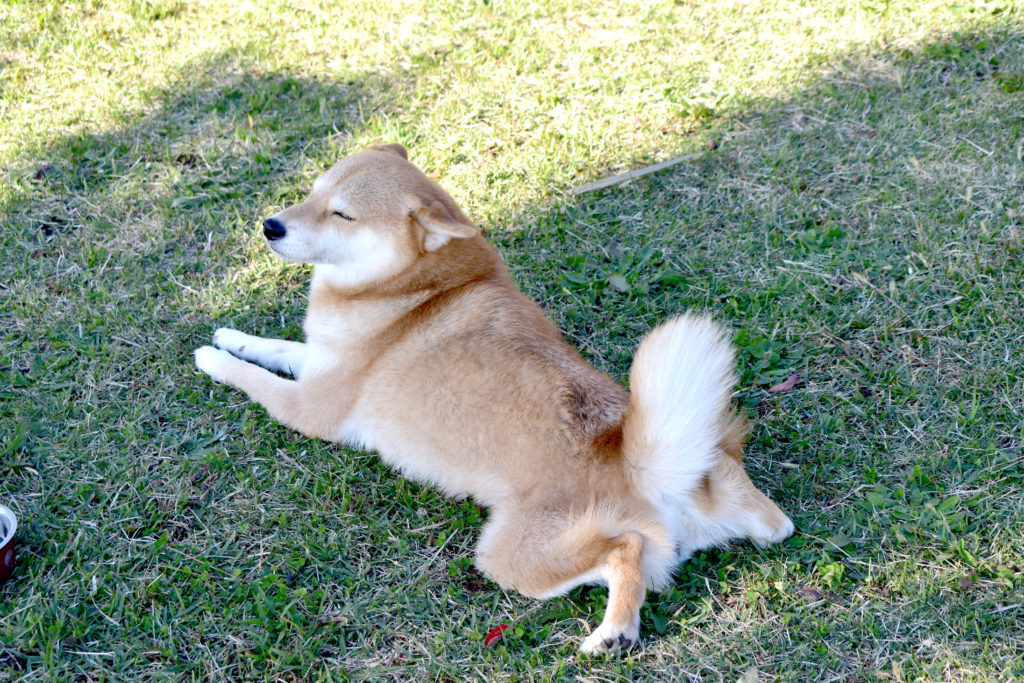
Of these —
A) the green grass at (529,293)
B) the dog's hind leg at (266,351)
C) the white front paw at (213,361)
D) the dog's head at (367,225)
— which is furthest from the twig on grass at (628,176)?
the white front paw at (213,361)

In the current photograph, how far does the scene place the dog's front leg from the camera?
3043mm

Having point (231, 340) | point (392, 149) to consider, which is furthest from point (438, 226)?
point (231, 340)

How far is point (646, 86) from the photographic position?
476cm

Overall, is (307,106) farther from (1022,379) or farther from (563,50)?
(1022,379)

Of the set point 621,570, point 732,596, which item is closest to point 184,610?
point 621,570

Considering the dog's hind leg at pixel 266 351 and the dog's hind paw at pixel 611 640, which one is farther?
the dog's hind leg at pixel 266 351

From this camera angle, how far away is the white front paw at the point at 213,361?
10.5 ft

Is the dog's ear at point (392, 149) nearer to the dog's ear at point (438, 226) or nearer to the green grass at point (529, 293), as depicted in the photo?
the dog's ear at point (438, 226)

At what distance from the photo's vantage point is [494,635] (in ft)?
8.01

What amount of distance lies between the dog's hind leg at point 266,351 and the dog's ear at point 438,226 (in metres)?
0.81

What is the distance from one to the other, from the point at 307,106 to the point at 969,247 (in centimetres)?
354

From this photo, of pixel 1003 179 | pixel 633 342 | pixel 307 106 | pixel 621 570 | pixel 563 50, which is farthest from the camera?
pixel 563 50

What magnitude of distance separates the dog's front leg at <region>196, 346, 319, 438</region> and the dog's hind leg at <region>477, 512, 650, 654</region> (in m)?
0.94

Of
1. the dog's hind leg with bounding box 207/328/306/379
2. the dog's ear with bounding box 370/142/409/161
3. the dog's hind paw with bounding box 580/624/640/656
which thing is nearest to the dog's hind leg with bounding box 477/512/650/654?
the dog's hind paw with bounding box 580/624/640/656
